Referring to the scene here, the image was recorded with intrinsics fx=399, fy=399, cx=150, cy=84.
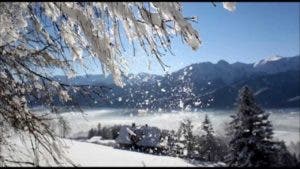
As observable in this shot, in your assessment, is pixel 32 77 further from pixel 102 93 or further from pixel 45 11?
pixel 45 11

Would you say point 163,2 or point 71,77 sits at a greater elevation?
point 163,2

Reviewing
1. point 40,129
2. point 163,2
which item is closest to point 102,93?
point 40,129

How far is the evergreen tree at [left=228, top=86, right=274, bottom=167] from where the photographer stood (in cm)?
3647

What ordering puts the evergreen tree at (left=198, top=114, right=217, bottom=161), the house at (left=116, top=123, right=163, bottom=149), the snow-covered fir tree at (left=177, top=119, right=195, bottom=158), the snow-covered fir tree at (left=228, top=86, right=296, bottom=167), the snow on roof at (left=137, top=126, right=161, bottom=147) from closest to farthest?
the snow-covered fir tree at (left=228, top=86, right=296, bottom=167) < the snow on roof at (left=137, top=126, right=161, bottom=147) < the house at (left=116, top=123, right=163, bottom=149) < the snow-covered fir tree at (left=177, top=119, right=195, bottom=158) < the evergreen tree at (left=198, top=114, right=217, bottom=161)

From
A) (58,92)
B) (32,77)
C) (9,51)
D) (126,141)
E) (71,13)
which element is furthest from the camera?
(126,141)

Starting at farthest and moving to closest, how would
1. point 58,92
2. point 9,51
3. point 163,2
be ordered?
point 58,92
point 9,51
point 163,2

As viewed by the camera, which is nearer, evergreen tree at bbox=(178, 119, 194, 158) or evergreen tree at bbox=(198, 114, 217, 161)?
evergreen tree at bbox=(178, 119, 194, 158)

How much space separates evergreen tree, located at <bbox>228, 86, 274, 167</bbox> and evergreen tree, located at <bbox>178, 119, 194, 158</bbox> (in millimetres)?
37934

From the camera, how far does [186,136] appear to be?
78.4 m

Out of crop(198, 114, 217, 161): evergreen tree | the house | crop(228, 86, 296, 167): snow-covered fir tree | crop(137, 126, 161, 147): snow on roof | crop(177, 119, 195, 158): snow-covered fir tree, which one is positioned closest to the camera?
crop(228, 86, 296, 167): snow-covered fir tree

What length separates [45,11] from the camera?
10.1 ft

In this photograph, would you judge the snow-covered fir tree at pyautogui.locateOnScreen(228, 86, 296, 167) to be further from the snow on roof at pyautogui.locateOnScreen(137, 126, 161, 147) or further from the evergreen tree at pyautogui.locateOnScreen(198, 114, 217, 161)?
the evergreen tree at pyautogui.locateOnScreen(198, 114, 217, 161)

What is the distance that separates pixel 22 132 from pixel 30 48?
3.15 feet

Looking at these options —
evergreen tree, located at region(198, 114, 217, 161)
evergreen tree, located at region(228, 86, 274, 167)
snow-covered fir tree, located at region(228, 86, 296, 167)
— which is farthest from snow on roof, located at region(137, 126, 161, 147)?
evergreen tree, located at region(228, 86, 274, 167)
